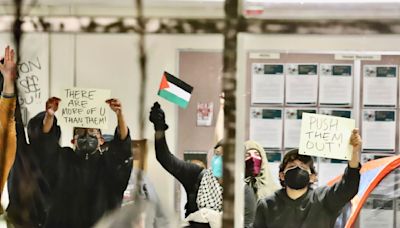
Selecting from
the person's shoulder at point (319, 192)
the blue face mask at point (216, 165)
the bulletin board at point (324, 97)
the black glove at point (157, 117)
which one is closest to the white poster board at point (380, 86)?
the bulletin board at point (324, 97)

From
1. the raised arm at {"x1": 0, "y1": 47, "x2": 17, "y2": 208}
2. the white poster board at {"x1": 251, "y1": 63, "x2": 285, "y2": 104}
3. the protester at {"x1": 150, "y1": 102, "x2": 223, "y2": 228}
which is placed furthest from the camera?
the white poster board at {"x1": 251, "y1": 63, "x2": 285, "y2": 104}

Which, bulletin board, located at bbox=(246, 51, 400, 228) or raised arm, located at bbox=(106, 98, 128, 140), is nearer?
raised arm, located at bbox=(106, 98, 128, 140)

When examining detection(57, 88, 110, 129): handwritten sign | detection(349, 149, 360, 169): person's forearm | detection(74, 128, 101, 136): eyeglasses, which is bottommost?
detection(349, 149, 360, 169): person's forearm

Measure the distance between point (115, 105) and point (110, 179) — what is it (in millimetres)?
172

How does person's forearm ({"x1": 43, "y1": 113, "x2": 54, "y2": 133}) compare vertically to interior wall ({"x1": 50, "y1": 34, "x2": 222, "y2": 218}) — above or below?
below

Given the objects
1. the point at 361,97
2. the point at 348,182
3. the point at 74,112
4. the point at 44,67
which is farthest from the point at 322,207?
the point at 44,67

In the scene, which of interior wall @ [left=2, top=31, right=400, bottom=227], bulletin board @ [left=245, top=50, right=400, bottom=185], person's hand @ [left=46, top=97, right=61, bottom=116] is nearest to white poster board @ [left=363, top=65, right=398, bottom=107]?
bulletin board @ [left=245, top=50, right=400, bottom=185]

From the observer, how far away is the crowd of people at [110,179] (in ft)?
4.00

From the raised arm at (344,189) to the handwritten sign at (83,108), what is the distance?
1.84 feet

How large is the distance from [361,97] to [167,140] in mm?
524

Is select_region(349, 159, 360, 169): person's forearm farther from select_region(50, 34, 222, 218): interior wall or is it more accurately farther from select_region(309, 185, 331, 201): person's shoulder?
select_region(50, 34, 222, 218): interior wall

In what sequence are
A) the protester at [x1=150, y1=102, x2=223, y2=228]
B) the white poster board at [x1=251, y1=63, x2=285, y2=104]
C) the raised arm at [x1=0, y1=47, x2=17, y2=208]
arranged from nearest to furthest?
the raised arm at [x1=0, y1=47, x2=17, y2=208]
the protester at [x1=150, y1=102, x2=223, y2=228]
the white poster board at [x1=251, y1=63, x2=285, y2=104]

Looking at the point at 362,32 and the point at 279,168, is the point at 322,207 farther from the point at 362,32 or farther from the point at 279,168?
the point at 362,32

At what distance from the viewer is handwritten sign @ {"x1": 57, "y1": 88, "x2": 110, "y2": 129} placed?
48.9 inches
